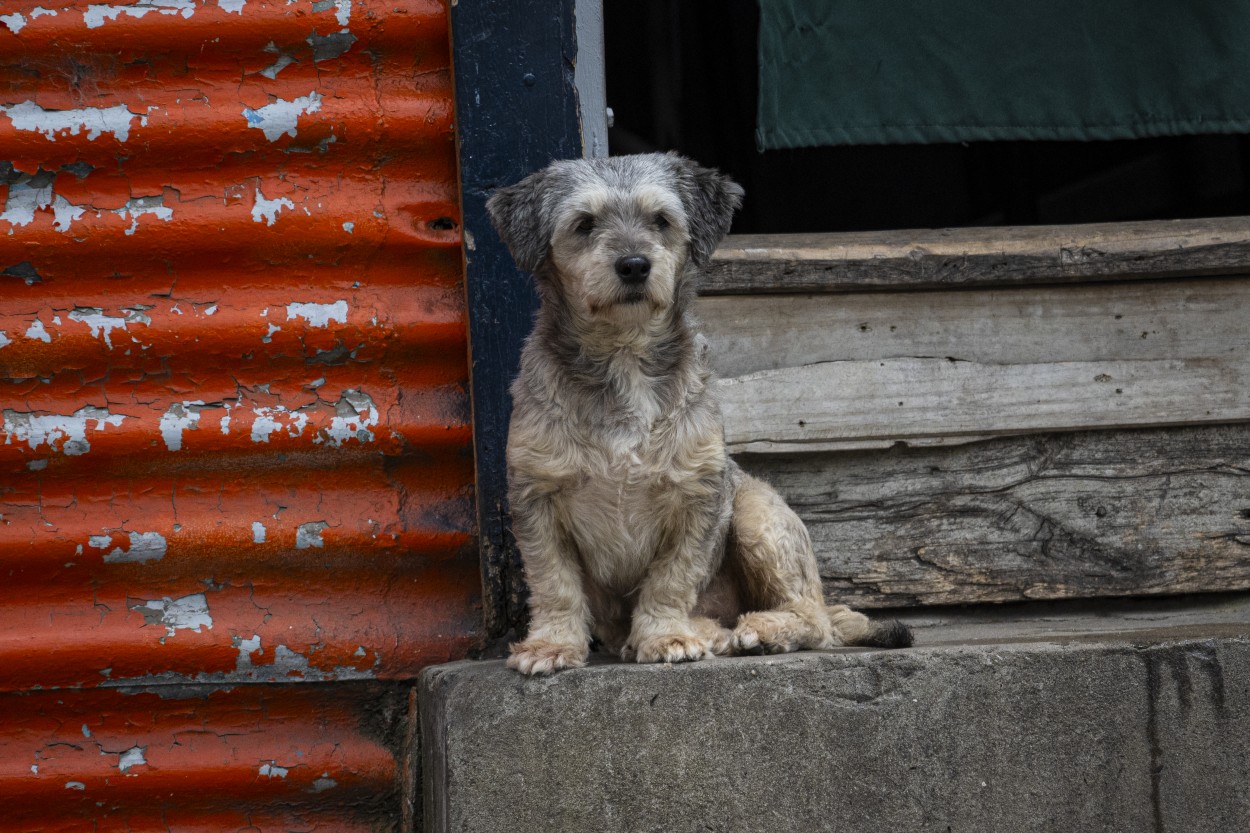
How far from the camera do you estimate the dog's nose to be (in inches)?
104

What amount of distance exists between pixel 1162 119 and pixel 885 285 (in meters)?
1.14

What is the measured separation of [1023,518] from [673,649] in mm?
1582

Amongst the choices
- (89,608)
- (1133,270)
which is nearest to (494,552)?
(89,608)

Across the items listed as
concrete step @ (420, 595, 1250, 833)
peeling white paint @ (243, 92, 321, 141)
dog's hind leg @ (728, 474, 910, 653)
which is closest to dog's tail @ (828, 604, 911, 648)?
dog's hind leg @ (728, 474, 910, 653)

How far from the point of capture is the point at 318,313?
3.21 m

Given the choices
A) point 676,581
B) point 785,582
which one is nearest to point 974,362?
point 785,582

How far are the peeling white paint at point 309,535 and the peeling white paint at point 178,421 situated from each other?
45cm

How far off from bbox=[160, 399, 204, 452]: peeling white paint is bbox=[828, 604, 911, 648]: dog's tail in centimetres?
201

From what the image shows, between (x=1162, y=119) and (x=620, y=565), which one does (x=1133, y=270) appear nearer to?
(x=1162, y=119)

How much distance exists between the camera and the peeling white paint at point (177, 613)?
317 centimetres

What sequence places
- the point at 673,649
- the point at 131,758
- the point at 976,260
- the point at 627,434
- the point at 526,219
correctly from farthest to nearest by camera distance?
the point at 976,260
the point at 131,758
the point at 526,219
the point at 627,434
the point at 673,649

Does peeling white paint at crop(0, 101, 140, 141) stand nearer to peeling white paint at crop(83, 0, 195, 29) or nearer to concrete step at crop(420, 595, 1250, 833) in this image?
peeling white paint at crop(83, 0, 195, 29)

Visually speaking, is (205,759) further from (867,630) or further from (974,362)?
(974,362)

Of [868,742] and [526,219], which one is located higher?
[526,219]
